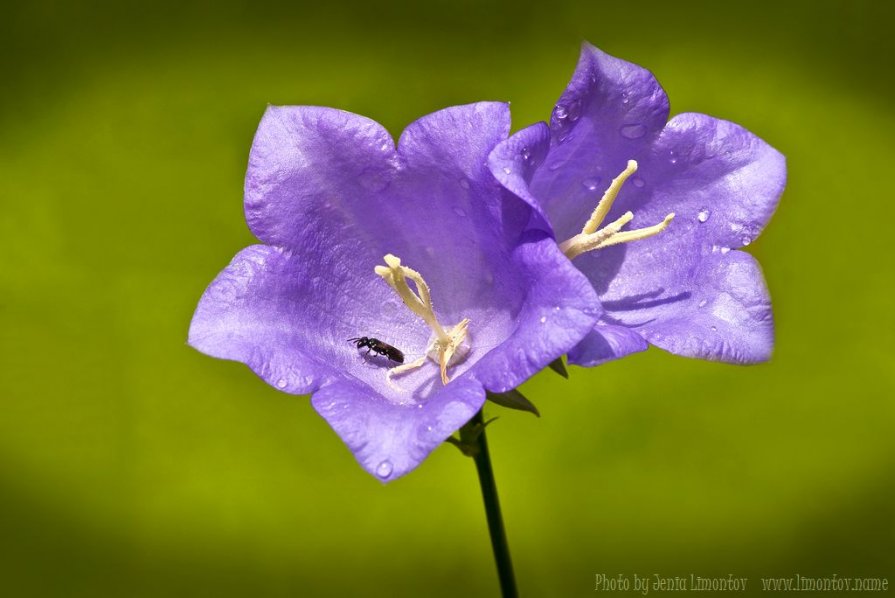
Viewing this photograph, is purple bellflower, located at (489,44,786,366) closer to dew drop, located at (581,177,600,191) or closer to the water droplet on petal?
dew drop, located at (581,177,600,191)

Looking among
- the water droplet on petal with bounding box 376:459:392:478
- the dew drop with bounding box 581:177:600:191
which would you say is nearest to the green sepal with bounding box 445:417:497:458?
the water droplet on petal with bounding box 376:459:392:478

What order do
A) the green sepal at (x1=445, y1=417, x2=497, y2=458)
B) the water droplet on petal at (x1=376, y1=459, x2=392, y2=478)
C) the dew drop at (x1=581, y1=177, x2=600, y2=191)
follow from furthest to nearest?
the dew drop at (x1=581, y1=177, x2=600, y2=191) < the green sepal at (x1=445, y1=417, x2=497, y2=458) < the water droplet on petal at (x1=376, y1=459, x2=392, y2=478)

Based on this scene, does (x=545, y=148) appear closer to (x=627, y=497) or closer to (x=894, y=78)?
(x=627, y=497)

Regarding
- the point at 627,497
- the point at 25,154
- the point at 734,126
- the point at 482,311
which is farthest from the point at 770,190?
the point at 25,154

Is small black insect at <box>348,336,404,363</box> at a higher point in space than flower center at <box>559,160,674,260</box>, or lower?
lower

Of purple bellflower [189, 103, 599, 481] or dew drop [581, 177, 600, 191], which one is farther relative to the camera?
dew drop [581, 177, 600, 191]

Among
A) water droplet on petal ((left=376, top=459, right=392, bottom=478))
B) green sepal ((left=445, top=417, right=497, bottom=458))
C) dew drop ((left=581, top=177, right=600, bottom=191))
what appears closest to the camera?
water droplet on petal ((left=376, top=459, right=392, bottom=478))

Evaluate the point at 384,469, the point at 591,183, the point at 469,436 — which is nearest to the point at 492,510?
the point at 469,436
